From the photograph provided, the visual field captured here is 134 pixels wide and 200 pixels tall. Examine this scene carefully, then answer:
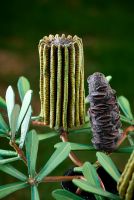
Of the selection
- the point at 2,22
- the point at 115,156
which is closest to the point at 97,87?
the point at 115,156

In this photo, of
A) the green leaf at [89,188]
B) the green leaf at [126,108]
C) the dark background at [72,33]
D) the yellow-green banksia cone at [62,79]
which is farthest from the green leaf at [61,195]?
the dark background at [72,33]

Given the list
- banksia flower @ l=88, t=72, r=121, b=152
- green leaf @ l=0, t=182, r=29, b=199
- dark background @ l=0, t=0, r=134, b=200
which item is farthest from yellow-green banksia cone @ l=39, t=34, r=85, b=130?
dark background @ l=0, t=0, r=134, b=200

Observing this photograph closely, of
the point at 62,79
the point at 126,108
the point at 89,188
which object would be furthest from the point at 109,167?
the point at 126,108

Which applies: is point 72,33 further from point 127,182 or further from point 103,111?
point 127,182

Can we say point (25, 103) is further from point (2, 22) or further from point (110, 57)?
point (2, 22)

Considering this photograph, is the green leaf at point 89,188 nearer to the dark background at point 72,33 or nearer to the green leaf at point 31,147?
the green leaf at point 31,147

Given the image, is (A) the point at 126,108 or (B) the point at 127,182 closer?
(B) the point at 127,182
